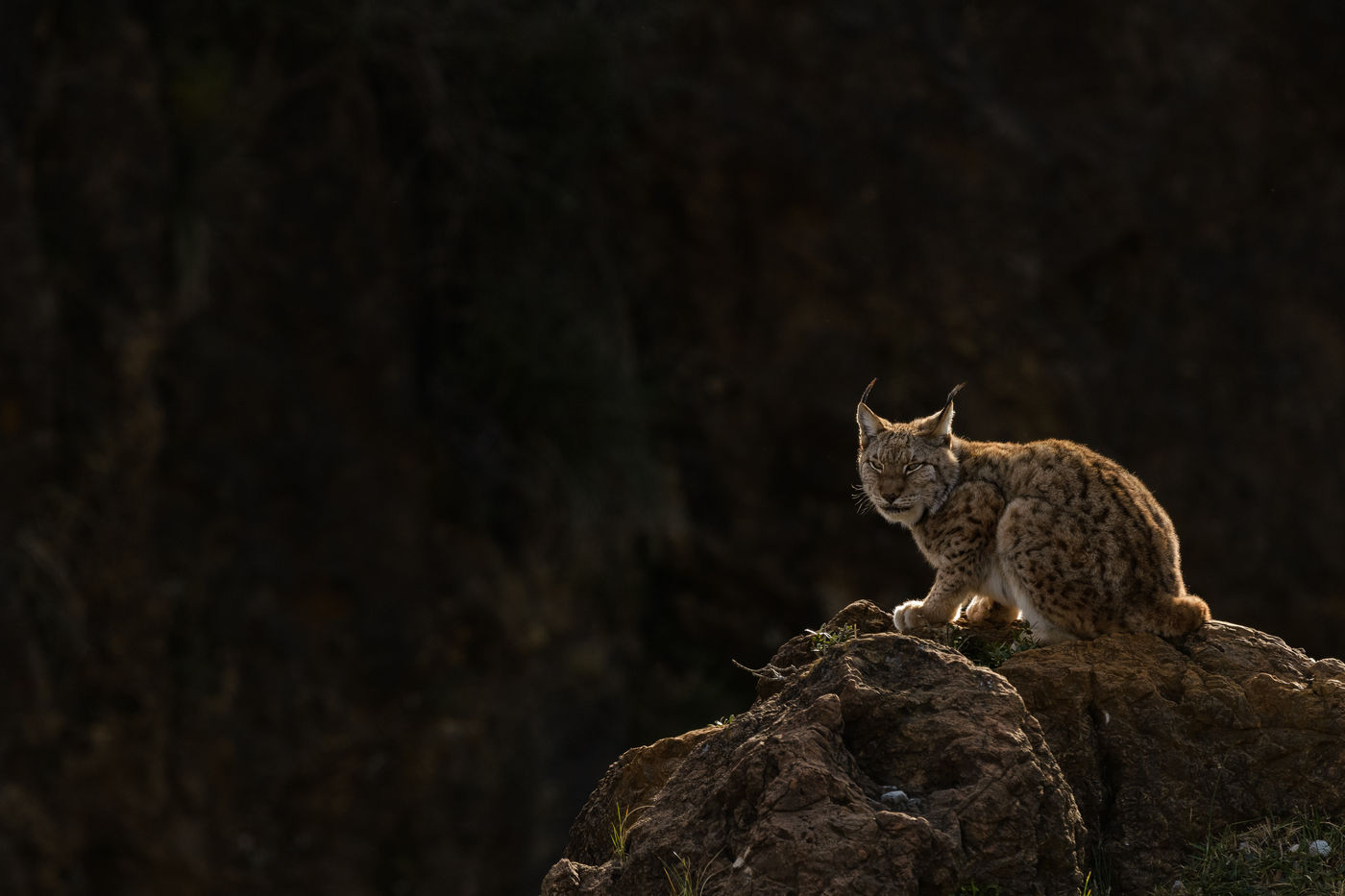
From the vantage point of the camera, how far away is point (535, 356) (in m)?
16.4

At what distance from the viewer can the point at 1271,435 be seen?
685 inches

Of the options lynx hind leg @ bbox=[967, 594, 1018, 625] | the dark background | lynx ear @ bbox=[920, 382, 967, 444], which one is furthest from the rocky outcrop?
the dark background

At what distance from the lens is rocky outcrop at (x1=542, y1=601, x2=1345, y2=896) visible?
17.3ft

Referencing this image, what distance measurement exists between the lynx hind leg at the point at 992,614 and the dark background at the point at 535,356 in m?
9.43

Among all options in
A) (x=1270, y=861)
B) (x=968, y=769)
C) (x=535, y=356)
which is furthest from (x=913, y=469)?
(x=535, y=356)

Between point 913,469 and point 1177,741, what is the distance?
5.67ft

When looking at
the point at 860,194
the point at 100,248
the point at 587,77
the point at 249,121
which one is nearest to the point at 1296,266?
the point at 860,194

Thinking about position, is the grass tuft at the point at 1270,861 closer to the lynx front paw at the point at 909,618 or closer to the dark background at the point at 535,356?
the lynx front paw at the point at 909,618

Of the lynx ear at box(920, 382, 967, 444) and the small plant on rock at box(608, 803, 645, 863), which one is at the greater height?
the lynx ear at box(920, 382, 967, 444)

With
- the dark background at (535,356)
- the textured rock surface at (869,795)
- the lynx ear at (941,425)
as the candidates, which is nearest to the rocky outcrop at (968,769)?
the textured rock surface at (869,795)

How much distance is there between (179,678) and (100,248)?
4.11m

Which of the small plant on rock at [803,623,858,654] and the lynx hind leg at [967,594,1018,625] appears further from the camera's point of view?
the lynx hind leg at [967,594,1018,625]

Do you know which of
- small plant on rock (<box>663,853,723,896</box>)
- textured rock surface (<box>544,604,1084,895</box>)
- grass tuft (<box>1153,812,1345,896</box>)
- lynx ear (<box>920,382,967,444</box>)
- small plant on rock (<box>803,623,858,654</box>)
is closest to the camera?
textured rock surface (<box>544,604,1084,895</box>)

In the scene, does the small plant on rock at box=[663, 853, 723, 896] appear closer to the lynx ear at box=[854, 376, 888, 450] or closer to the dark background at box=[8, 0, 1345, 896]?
the lynx ear at box=[854, 376, 888, 450]
